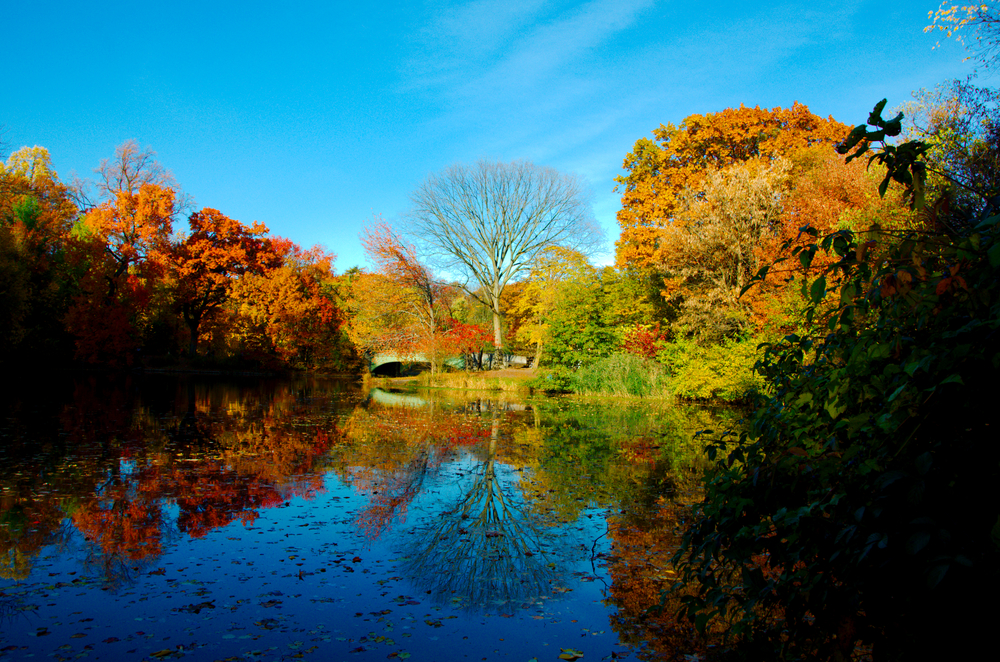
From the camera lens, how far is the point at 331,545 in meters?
5.51

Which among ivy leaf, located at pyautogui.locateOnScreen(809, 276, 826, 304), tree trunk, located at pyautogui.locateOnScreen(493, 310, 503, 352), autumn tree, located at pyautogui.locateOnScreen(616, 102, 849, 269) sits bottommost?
ivy leaf, located at pyautogui.locateOnScreen(809, 276, 826, 304)

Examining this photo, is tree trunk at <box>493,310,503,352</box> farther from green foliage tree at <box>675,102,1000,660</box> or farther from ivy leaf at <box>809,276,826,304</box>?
ivy leaf at <box>809,276,826,304</box>

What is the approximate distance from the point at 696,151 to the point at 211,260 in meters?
28.3

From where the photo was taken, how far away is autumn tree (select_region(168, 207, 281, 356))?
3450 centimetres

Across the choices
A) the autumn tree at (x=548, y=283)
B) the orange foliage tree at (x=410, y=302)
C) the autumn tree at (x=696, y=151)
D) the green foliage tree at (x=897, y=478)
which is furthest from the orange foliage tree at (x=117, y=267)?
the green foliage tree at (x=897, y=478)

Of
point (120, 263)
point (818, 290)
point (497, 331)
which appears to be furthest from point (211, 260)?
point (818, 290)

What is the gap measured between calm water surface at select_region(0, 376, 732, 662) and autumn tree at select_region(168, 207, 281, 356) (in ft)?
79.8

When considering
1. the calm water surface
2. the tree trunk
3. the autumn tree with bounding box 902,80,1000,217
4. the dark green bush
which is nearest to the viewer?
the dark green bush

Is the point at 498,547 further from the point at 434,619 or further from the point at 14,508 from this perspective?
the point at 14,508

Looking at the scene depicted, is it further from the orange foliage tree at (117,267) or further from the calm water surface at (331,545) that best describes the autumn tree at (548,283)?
the orange foliage tree at (117,267)

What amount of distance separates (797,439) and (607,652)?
189 cm

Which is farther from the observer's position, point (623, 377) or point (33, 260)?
point (33, 260)

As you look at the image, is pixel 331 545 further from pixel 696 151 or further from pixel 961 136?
pixel 696 151

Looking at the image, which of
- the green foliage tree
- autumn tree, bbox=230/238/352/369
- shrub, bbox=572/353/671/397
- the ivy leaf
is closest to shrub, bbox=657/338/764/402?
shrub, bbox=572/353/671/397
